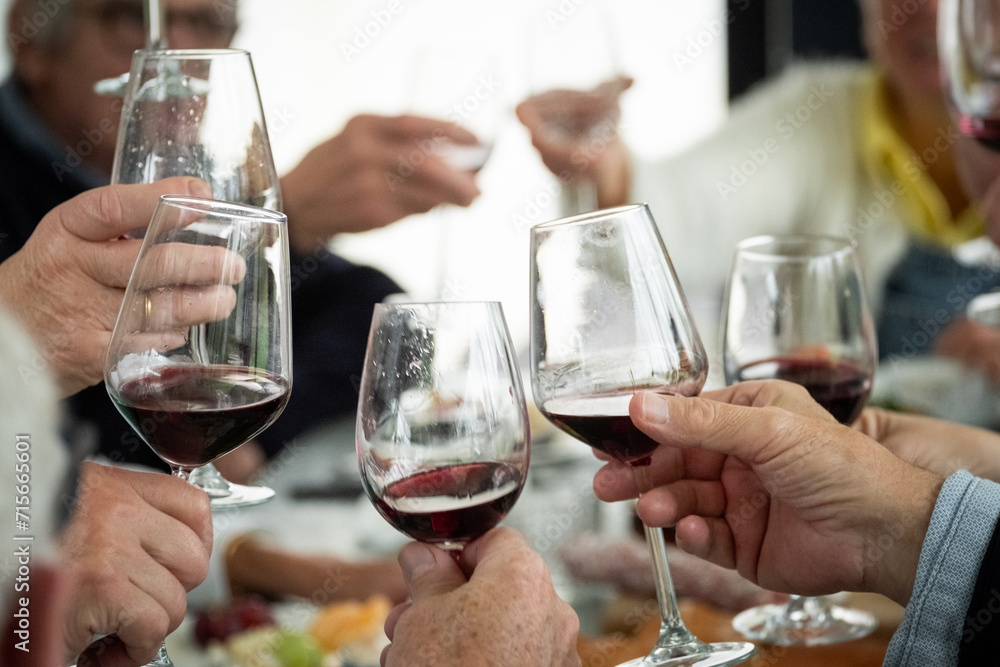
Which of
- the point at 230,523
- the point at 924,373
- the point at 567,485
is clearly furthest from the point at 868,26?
the point at 230,523

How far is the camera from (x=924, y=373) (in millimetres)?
1715

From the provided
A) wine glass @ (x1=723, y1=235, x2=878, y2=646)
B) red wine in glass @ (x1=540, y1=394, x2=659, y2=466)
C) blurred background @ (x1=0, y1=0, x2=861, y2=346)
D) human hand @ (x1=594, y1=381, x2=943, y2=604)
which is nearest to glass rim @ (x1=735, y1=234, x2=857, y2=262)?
wine glass @ (x1=723, y1=235, x2=878, y2=646)

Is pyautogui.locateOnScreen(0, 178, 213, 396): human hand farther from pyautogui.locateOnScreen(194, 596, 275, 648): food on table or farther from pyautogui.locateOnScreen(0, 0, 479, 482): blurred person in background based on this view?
pyautogui.locateOnScreen(0, 0, 479, 482): blurred person in background

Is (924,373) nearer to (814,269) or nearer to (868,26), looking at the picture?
(814,269)

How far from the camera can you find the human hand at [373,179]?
112 centimetres

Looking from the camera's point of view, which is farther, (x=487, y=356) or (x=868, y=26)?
(x=868, y=26)

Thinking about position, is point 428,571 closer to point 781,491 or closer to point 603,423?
point 603,423

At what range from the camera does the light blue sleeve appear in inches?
25.5

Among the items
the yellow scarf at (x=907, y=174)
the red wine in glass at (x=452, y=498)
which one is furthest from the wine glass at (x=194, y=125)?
the yellow scarf at (x=907, y=174)

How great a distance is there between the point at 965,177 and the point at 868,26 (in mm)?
847

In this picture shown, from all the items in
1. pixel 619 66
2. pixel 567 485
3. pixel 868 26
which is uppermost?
pixel 868 26

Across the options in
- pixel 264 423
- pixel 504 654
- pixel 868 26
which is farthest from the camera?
pixel 868 26

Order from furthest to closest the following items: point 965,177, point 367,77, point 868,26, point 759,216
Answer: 1. point 367,77
2. point 759,216
3. point 868,26
4. point 965,177

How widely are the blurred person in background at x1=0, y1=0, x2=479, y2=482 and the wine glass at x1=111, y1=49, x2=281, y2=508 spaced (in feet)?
1.29
